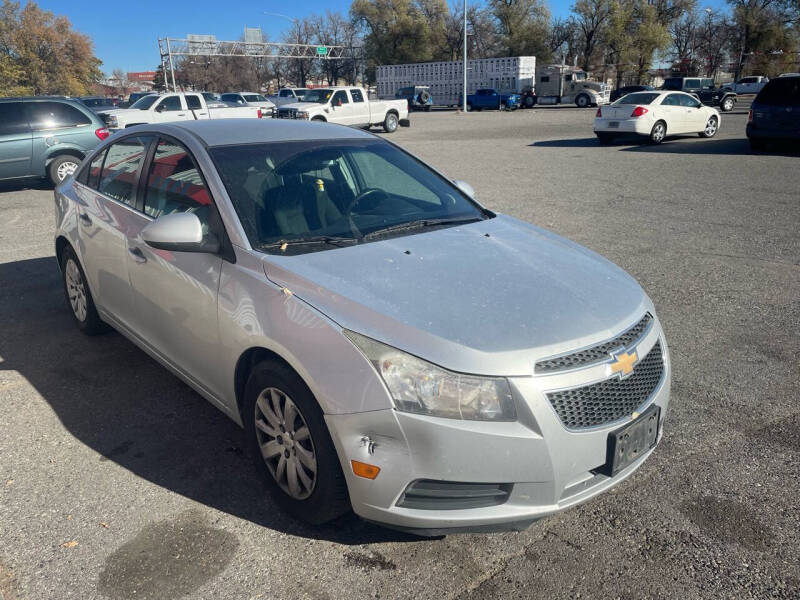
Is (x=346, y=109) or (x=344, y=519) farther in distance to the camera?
(x=346, y=109)

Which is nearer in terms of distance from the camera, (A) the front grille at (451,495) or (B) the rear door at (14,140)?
(A) the front grille at (451,495)

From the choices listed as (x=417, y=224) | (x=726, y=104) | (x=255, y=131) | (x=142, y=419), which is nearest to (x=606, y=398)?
(x=417, y=224)

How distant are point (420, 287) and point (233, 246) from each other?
942 millimetres

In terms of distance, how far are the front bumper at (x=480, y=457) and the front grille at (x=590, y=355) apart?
3 cm

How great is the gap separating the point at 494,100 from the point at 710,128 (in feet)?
89.2

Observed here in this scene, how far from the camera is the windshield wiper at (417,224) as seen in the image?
126 inches

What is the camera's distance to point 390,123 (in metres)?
26.9

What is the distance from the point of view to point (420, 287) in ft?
8.56

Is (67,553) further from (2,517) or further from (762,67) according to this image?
(762,67)

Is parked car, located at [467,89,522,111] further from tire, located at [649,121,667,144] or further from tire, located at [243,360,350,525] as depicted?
tire, located at [243,360,350,525]

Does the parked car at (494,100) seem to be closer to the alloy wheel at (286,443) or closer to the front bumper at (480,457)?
the alloy wheel at (286,443)

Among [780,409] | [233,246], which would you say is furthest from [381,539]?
[780,409]

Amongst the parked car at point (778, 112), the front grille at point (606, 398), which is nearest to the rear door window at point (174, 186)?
the front grille at point (606, 398)

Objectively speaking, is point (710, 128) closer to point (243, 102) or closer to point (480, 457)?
point (243, 102)
